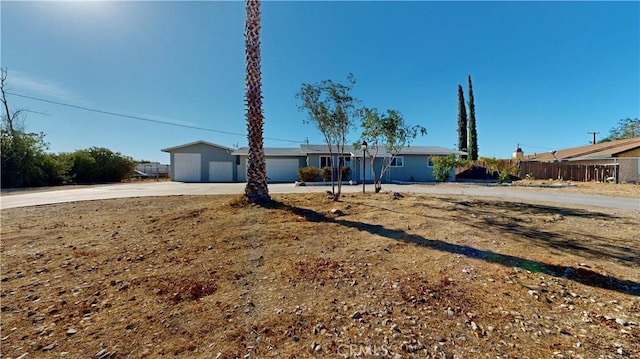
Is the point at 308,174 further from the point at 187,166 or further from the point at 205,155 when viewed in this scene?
the point at 187,166

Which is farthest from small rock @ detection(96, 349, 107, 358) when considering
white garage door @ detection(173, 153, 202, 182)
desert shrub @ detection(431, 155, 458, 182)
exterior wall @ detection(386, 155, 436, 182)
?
white garage door @ detection(173, 153, 202, 182)

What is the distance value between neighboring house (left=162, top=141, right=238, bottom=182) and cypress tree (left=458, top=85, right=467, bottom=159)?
26.7m

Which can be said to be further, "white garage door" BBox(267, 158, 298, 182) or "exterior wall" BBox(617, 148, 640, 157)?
"white garage door" BBox(267, 158, 298, 182)

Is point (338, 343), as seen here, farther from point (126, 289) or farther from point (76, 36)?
point (76, 36)

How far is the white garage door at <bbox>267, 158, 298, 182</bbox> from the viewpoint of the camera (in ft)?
74.7

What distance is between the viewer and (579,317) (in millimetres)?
2434

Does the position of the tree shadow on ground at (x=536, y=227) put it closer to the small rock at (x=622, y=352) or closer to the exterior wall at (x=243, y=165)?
the small rock at (x=622, y=352)

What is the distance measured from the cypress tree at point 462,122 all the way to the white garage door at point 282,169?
21259 millimetres

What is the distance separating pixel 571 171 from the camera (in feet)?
66.1

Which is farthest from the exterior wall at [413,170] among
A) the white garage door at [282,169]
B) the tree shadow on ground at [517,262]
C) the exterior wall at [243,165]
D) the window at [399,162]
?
the tree shadow on ground at [517,262]

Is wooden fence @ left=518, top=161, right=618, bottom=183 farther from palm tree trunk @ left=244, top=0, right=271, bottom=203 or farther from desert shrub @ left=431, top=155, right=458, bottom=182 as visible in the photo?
palm tree trunk @ left=244, top=0, right=271, bottom=203

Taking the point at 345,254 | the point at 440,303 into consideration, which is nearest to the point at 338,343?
the point at 440,303

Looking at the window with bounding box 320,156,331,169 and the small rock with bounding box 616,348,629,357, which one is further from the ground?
the window with bounding box 320,156,331,169

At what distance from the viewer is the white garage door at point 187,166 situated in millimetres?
22938
